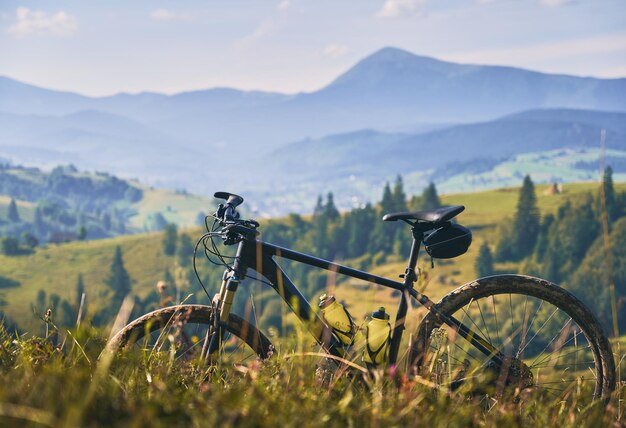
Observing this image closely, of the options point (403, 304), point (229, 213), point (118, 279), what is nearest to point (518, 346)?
point (403, 304)

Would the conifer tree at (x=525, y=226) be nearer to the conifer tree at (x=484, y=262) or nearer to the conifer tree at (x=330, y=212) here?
the conifer tree at (x=484, y=262)

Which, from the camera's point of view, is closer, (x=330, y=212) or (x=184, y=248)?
(x=330, y=212)

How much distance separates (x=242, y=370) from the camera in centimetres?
386

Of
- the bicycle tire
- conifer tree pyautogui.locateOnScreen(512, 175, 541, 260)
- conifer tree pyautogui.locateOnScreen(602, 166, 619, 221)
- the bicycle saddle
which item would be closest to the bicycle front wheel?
the bicycle saddle

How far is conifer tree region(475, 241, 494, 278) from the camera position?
150m

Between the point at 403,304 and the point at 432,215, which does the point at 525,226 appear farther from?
the point at 403,304

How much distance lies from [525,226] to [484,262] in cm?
1524

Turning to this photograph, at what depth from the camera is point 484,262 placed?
493 feet

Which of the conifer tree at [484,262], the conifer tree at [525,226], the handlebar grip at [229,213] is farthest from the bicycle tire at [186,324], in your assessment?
the conifer tree at [525,226]

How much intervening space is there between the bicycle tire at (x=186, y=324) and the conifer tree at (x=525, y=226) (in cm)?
15827

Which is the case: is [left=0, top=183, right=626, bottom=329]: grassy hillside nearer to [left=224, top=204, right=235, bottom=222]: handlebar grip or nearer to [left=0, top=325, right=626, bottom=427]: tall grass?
[left=224, top=204, right=235, bottom=222]: handlebar grip

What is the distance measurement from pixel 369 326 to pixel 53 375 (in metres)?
2.46

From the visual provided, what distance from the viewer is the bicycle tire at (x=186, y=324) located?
4605mm

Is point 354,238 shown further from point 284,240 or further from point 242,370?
point 242,370
